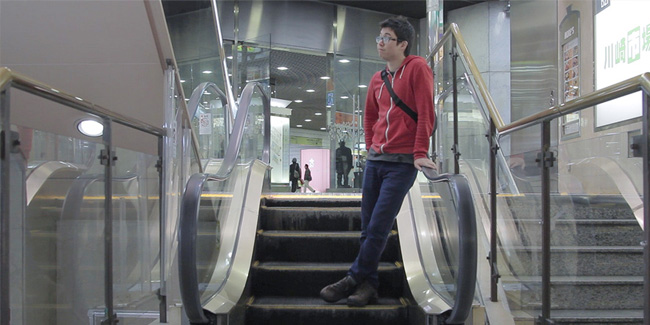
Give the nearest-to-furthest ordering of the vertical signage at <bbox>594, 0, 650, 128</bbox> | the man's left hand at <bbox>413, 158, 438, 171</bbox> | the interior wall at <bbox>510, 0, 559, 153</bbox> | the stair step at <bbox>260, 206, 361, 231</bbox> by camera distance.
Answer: the man's left hand at <bbox>413, 158, 438, 171</bbox>, the stair step at <bbox>260, 206, 361, 231</bbox>, the vertical signage at <bbox>594, 0, 650, 128</bbox>, the interior wall at <bbox>510, 0, 559, 153</bbox>

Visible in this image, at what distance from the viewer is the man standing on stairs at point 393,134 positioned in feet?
10.6

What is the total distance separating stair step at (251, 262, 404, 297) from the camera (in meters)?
3.91

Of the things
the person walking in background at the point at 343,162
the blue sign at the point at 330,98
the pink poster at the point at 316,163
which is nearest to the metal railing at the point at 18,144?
the person walking in background at the point at 343,162

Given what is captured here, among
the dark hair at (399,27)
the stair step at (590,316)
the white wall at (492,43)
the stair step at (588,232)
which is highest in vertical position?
the white wall at (492,43)

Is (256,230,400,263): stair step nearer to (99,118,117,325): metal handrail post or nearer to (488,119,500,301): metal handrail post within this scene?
(488,119,500,301): metal handrail post

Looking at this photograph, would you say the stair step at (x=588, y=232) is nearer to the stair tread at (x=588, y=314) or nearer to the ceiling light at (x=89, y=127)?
the stair tread at (x=588, y=314)

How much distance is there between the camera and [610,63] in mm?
6914

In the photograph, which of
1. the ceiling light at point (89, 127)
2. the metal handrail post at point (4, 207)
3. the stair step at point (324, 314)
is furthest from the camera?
the stair step at point (324, 314)

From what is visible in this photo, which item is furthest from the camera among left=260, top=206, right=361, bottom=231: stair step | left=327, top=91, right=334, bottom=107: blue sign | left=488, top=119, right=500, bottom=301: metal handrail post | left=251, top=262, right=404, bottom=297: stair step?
left=327, top=91, right=334, bottom=107: blue sign

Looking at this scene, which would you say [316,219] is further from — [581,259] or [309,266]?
[581,259]

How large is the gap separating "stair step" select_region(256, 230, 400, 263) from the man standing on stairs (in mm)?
840

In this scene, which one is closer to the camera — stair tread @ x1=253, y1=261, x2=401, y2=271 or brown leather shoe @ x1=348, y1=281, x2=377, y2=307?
brown leather shoe @ x1=348, y1=281, x2=377, y2=307

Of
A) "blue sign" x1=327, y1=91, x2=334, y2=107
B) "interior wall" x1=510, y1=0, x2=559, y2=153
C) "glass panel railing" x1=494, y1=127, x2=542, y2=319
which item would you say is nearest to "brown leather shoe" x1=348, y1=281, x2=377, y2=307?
"glass panel railing" x1=494, y1=127, x2=542, y2=319

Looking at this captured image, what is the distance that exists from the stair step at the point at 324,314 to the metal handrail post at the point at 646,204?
179 centimetres
